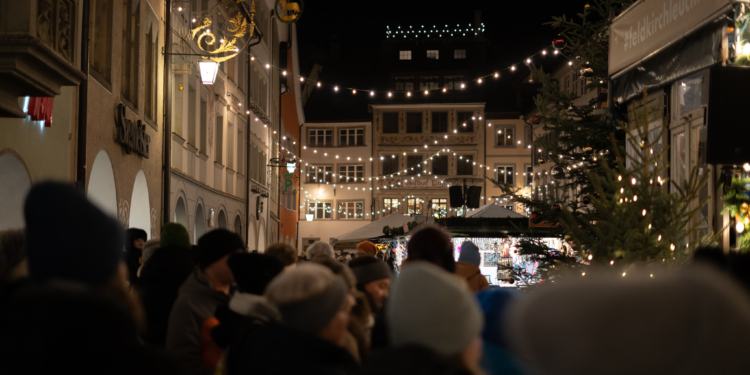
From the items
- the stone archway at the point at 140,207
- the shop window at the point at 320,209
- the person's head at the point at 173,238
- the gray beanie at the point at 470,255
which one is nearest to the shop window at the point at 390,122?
the shop window at the point at 320,209

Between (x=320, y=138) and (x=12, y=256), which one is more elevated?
(x=320, y=138)

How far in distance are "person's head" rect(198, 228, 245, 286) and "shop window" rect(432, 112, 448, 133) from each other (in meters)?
45.6

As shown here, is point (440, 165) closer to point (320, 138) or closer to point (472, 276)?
point (320, 138)

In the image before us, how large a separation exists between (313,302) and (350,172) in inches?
1876

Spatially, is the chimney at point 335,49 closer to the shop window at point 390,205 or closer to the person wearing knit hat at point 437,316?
the shop window at point 390,205

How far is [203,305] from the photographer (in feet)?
13.9

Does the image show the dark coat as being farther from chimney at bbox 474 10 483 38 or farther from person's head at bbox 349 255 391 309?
chimney at bbox 474 10 483 38

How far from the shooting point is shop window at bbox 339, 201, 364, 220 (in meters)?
49.9

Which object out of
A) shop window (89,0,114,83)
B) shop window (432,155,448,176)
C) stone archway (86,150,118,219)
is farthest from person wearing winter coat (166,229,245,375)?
shop window (432,155,448,176)

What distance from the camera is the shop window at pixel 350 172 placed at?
49.9m

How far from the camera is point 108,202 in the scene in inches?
527

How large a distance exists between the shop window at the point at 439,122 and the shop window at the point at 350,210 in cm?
676

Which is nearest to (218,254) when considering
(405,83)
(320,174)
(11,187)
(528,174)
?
(11,187)

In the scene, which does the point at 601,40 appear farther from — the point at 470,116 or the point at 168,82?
the point at 470,116
